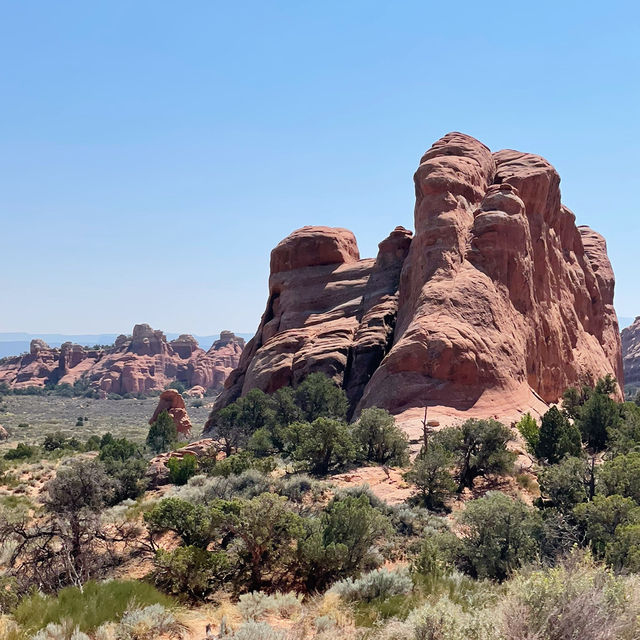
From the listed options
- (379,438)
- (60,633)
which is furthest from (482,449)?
(60,633)

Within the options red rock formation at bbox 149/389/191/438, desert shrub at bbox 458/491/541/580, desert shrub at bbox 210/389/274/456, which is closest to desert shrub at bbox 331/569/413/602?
desert shrub at bbox 458/491/541/580

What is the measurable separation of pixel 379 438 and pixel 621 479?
426 inches

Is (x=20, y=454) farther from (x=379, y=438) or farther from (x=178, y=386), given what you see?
(x=178, y=386)

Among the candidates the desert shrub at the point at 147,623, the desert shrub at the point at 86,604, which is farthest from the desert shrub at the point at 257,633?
the desert shrub at the point at 86,604

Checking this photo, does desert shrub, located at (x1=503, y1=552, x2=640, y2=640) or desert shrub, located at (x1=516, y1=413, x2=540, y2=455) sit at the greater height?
desert shrub, located at (x1=503, y1=552, x2=640, y2=640)

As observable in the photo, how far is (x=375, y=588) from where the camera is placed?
33.0 ft

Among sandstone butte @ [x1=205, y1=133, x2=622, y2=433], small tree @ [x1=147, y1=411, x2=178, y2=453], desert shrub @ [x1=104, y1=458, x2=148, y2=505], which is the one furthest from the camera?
small tree @ [x1=147, y1=411, x2=178, y2=453]

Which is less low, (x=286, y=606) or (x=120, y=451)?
(x=286, y=606)

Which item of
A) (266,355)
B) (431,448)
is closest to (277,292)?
(266,355)

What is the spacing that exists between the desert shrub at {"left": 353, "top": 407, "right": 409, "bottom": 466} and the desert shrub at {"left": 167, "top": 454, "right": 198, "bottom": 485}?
7.26 m

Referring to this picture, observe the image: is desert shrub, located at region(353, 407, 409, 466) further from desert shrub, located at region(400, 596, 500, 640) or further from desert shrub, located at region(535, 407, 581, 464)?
desert shrub, located at region(400, 596, 500, 640)

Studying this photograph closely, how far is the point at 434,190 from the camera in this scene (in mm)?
35625

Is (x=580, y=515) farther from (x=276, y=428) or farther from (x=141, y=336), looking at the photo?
(x=141, y=336)

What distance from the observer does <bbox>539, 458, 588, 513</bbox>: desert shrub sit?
46.8ft
